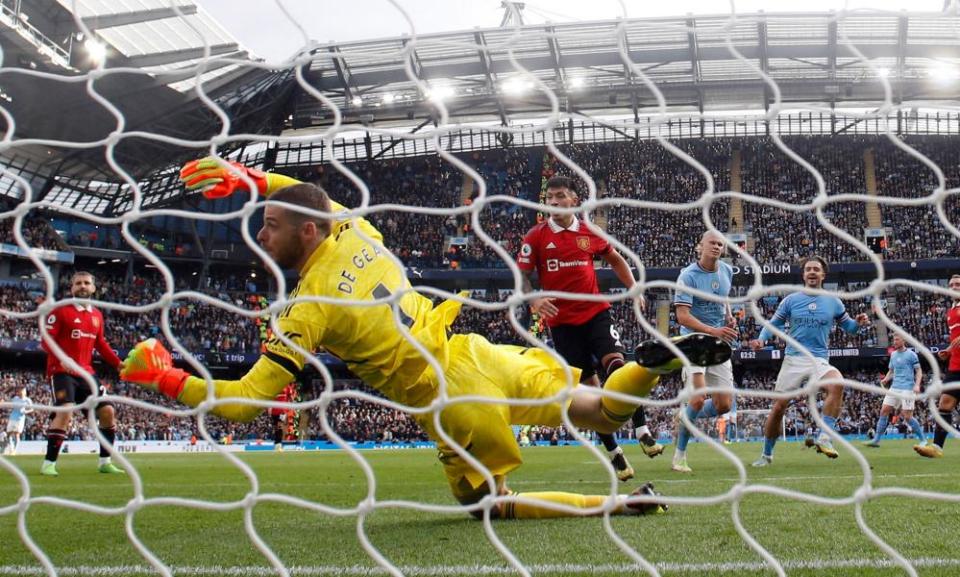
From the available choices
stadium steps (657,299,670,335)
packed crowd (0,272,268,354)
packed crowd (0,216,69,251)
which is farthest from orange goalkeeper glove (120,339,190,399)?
packed crowd (0,216,69,251)

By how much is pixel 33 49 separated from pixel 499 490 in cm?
2408

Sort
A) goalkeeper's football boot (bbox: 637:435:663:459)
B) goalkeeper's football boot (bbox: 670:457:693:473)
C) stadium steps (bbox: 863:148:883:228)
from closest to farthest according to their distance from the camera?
goalkeeper's football boot (bbox: 637:435:663:459)
goalkeeper's football boot (bbox: 670:457:693:473)
stadium steps (bbox: 863:148:883:228)

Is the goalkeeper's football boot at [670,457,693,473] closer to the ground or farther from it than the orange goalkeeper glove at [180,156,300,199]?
closer to the ground

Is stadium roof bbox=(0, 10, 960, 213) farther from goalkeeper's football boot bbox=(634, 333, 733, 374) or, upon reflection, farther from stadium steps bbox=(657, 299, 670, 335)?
goalkeeper's football boot bbox=(634, 333, 733, 374)

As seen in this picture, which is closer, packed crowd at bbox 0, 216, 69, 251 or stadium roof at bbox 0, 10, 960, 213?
stadium roof at bbox 0, 10, 960, 213

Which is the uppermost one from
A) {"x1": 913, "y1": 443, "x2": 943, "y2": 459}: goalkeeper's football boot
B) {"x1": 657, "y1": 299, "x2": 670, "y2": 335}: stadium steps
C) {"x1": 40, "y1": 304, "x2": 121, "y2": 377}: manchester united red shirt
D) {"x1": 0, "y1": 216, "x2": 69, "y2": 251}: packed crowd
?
{"x1": 0, "y1": 216, "x2": 69, "y2": 251}: packed crowd

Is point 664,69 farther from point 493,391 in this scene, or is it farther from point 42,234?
point 493,391

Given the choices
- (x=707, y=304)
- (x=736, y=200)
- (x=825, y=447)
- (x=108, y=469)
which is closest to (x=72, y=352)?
(x=108, y=469)

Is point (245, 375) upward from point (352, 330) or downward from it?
downward

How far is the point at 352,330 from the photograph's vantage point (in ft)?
11.2

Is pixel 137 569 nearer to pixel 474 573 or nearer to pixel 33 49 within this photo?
pixel 474 573

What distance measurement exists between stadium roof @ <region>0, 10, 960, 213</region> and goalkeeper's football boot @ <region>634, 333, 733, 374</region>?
2106 cm

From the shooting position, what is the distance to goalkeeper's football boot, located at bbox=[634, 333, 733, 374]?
9.48 feet

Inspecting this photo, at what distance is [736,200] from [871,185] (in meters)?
5.24
